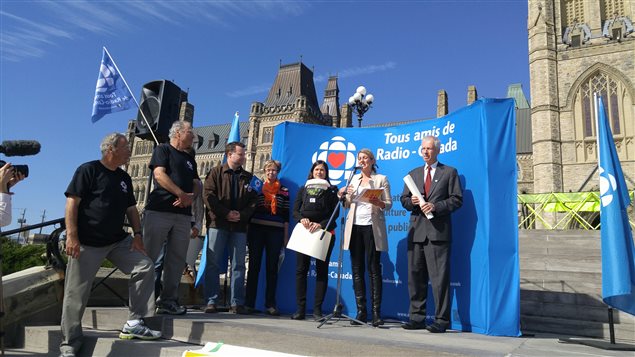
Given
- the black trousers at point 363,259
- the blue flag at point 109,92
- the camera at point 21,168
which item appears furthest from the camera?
the blue flag at point 109,92

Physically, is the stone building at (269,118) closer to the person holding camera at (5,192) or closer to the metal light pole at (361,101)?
the metal light pole at (361,101)

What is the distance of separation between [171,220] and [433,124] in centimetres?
333

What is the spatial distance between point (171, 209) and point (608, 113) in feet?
99.8

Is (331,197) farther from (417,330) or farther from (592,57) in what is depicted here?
(592,57)

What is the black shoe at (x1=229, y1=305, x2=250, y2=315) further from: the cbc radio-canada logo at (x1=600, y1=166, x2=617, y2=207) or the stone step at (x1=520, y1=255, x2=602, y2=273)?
the stone step at (x1=520, y1=255, x2=602, y2=273)

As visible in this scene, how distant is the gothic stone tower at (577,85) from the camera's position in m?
26.6

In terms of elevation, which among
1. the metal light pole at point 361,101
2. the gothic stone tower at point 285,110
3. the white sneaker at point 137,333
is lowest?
the white sneaker at point 137,333

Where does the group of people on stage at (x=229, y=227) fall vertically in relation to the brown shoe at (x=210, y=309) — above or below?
above

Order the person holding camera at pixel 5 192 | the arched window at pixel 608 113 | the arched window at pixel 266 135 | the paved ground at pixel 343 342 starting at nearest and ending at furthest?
the paved ground at pixel 343 342, the person holding camera at pixel 5 192, the arched window at pixel 608 113, the arched window at pixel 266 135

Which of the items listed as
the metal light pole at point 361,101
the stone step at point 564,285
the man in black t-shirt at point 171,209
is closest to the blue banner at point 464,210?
the man in black t-shirt at point 171,209

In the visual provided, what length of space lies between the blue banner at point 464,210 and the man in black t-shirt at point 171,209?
153cm

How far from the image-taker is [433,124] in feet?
17.3

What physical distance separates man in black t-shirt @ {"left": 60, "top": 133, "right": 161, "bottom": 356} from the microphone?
1.28 feet

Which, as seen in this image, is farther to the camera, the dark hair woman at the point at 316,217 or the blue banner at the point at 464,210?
the dark hair woman at the point at 316,217
